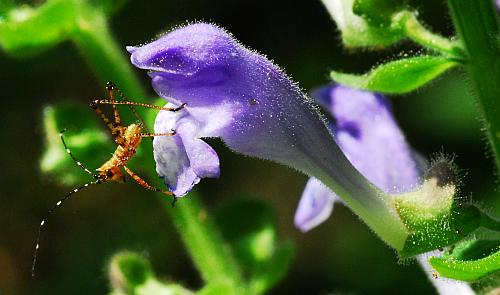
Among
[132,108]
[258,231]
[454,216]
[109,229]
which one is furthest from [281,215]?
[454,216]

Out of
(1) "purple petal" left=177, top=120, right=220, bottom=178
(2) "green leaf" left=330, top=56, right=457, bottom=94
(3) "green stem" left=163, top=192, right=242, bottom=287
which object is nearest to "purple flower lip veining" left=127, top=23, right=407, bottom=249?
(1) "purple petal" left=177, top=120, right=220, bottom=178

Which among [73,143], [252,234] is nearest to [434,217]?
[252,234]

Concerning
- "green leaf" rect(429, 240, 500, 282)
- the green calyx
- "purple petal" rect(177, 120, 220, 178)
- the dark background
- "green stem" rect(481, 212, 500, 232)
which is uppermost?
the dark background

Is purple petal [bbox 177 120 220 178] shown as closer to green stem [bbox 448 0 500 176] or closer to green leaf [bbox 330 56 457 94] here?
green leaf [bbox 330 56 457 94]

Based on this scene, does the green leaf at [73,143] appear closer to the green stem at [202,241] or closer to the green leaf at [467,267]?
the green stem at [202,241]

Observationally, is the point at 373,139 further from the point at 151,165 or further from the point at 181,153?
the point at 181,153

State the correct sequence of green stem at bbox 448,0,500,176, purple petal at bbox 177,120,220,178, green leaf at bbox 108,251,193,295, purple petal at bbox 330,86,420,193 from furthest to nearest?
purple petal at bbox 330,86,420,193, green leaf at bbox 108,251,193,295, green stem at bbox 448,0,500,176, purple petal at bbox 177,120,220,178

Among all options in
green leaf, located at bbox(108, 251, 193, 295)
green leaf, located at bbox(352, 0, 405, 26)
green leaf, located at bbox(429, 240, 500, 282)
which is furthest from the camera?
green leaf, located at bbox(108, 251, 193, 295)

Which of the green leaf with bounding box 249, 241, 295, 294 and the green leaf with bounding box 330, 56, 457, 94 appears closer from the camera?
the green leaf with bounding box 330, 56, 457, 94

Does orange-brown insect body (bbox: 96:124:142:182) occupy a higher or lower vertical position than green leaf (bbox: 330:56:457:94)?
higher
